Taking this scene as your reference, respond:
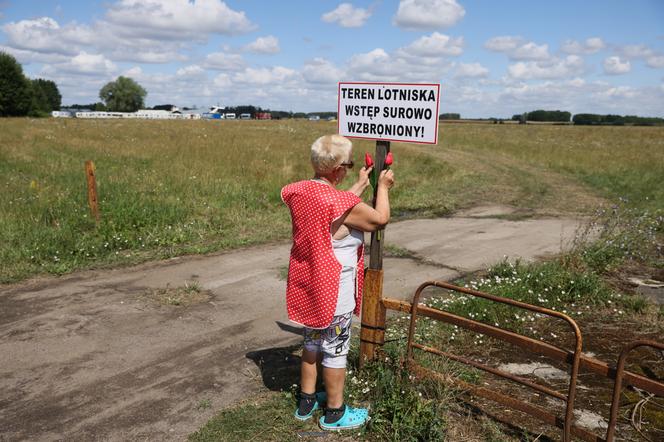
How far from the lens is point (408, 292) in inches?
250

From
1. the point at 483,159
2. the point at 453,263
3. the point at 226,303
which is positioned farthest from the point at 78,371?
the point at 483,159

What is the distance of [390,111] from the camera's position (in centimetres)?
377

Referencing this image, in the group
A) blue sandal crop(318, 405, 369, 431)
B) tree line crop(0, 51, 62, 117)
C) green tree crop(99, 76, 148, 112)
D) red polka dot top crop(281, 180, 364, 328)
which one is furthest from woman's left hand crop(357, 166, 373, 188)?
green tree crop(99, 76, 148, 112)

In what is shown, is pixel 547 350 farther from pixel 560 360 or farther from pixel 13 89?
pixel 13 89

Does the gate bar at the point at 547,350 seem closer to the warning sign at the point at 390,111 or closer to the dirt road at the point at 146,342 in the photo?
the warning sign at the point at 390,111

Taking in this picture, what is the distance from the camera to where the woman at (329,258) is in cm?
315

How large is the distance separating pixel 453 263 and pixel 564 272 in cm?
163

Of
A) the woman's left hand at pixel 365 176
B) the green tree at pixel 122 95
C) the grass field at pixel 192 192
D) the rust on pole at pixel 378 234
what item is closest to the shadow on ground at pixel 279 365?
the rust on pole at pixel 378 234

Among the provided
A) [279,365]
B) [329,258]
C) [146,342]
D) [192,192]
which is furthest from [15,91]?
[329,258]

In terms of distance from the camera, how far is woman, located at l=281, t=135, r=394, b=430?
315 cm

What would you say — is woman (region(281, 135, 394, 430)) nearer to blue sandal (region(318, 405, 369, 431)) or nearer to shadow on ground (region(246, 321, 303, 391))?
blue sandal (region(318, 405, 369, 431))

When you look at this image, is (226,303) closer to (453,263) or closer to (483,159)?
(453,263)

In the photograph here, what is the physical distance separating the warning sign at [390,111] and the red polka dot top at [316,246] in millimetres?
770

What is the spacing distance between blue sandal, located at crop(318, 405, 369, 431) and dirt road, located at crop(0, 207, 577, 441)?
77 centimetres
